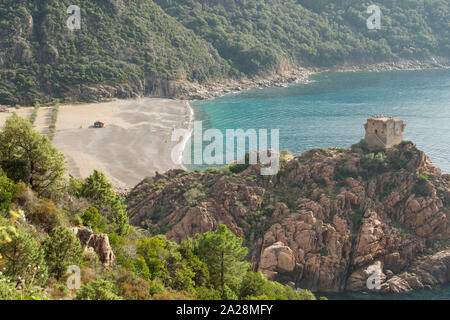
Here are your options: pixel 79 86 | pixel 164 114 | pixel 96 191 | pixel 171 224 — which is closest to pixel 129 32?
pixel 79 86

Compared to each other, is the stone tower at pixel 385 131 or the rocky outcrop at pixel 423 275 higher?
the stone tower at pixel 385 131

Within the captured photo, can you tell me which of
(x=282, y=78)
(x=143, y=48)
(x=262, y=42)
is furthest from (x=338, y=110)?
(x=262, y=42)

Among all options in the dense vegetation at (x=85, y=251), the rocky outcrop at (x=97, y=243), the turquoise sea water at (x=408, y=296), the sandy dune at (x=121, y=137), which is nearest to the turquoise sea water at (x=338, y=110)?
the sandy dune at (x=121, y=137)

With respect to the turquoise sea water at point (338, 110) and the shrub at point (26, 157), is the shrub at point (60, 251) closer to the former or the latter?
the shrub at point (26, 157)

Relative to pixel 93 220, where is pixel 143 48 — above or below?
above

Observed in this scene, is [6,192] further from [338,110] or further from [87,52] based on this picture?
[87,52]

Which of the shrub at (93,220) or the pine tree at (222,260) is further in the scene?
the pine tree at (222,260)

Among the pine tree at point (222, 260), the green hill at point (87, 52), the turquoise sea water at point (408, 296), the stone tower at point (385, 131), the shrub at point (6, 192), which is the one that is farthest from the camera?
the green hill at point (87, 52)
